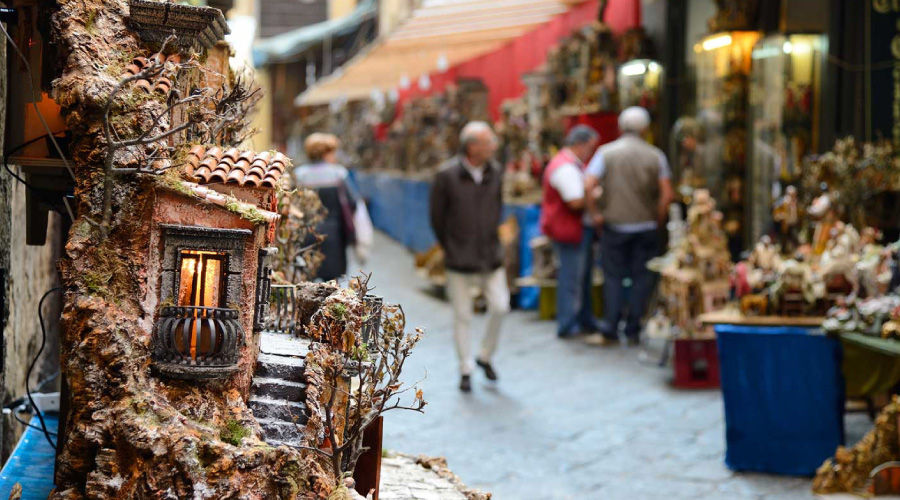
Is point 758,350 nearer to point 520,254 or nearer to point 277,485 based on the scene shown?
point 277,485

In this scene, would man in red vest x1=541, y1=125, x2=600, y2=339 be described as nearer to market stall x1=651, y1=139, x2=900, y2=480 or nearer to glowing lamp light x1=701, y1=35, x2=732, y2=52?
glowing lamp light x1=701, y1=35, x2=732, y2=52

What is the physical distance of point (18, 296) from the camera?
5.68 meters

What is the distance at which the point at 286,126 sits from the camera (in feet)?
127

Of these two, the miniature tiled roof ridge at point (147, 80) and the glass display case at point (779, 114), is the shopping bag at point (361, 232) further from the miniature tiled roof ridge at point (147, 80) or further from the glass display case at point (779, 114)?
the miniature tiled roof ridge at point (147, 80)

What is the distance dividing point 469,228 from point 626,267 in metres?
2.83

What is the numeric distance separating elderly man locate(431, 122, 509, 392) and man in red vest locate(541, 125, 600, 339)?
2366 millimetres

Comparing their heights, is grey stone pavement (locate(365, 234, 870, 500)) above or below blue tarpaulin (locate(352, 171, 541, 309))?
below

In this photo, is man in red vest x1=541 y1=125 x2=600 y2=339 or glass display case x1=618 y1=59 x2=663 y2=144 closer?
man in red vest x1=541 y1=125 x2=600 y2=339

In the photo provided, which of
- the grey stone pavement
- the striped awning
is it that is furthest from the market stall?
the striped awning

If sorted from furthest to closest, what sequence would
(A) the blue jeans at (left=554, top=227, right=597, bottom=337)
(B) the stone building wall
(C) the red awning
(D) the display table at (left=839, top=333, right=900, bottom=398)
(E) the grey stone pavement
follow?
(C) the red awning → (A) the blue jeans at (left=554, top=227, right=597, bottom=337) → (E) the grey stone pavement → (D) the display table at (left=839, top=333, right=900, bottom=398) → (B) the stone building wall

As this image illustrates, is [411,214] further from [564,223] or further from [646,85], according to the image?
[564,223]

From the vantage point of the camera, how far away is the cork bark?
3.03 m

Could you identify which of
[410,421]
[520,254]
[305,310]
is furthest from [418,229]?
[305,310]

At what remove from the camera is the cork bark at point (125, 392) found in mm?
→ 3027
